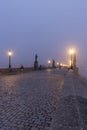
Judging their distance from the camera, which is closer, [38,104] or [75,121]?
[75,121]

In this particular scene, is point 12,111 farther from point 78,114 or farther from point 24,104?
point 78,114

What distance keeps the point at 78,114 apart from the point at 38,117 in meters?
→ 1.83

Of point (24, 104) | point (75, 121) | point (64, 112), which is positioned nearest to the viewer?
point (75, 121)

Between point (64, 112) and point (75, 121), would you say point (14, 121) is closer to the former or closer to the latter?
point (64, 112)

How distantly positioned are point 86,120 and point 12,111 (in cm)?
376

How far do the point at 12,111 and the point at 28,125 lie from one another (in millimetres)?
2252

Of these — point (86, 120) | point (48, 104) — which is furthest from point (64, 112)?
point (48, 104)

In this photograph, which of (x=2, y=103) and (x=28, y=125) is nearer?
(x=28, y=125)

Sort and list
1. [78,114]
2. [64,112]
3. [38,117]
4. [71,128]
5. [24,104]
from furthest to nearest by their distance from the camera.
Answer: [24,104], [38,117], [64,112], [78,114], [71,128]

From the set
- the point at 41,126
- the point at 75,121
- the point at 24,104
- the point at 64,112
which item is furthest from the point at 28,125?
the point at 24,104

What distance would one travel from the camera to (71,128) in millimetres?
6766

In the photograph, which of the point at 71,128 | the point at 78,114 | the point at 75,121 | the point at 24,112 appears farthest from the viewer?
the point at 24,112

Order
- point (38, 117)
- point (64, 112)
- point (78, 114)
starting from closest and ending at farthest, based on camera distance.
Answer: point (78, 114) → point (64, 112) → point (38, 117)

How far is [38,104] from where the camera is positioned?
1252 centimetres
